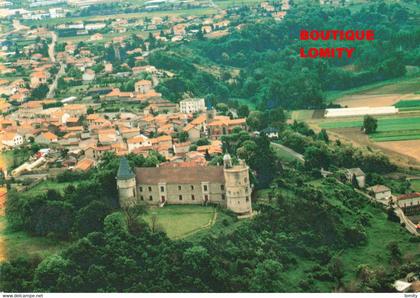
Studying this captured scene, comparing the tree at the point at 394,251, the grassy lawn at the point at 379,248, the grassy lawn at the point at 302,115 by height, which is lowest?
the grassy lawn at the point at 302,115

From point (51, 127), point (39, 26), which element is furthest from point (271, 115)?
point (39, 26)

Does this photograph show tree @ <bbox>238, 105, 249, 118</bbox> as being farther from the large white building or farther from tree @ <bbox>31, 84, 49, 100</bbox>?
tree @ <bbox>31, 84, 49, 100</bbox>

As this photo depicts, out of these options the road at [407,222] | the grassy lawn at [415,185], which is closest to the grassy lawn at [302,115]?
the grassy lawn at [415,185]

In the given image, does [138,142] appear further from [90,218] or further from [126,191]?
[90,218]

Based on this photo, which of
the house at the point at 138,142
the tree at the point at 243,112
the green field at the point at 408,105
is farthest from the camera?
the tree at the point at 243,112

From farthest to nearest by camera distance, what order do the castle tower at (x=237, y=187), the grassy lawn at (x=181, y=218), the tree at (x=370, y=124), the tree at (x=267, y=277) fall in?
the tree at (x=370, y=124) → the castle tower at (x=237, y=187) → the grassy lawn at (x=181, y=218) → the tree at (x=267, y=277)

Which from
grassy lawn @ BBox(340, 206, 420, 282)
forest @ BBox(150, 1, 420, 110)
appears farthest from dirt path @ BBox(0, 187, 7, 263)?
forest @ BBox(150, 1, 420, 110)

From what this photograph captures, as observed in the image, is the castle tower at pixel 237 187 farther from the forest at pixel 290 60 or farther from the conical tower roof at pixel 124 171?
the forest at pixel 290 60

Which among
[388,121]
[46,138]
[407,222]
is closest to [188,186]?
[407,222]
